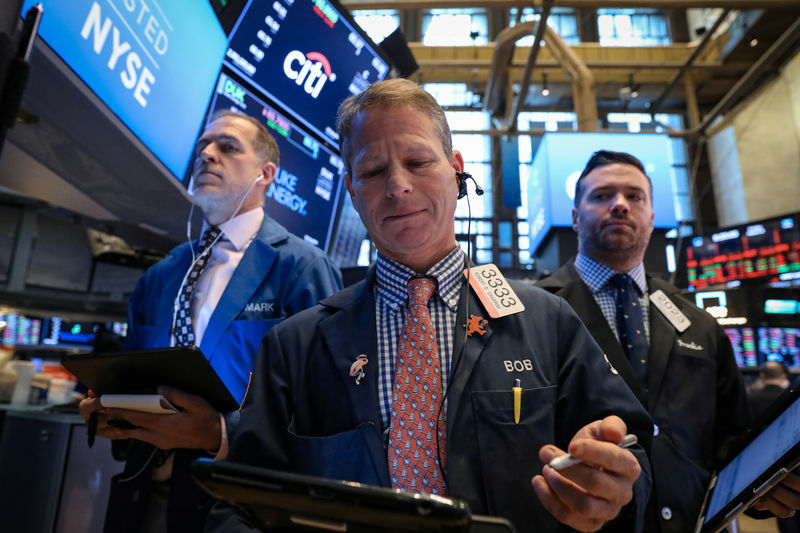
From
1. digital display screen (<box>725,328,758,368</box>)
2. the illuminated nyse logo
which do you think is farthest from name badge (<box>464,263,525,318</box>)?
digital display screen (<box>725,328,758,368</box>)

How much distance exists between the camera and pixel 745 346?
707 cm

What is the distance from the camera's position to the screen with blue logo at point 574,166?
430 centimetres

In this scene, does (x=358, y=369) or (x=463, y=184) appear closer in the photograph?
(x=358, y=369)

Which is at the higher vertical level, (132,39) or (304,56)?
(304,56)

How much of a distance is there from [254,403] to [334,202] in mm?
2831

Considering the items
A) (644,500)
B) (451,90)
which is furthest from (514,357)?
(451,90)

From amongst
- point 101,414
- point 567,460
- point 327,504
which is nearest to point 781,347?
point 567,460

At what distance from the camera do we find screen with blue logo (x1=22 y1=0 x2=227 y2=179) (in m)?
1.88

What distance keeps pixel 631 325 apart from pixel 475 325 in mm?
1168

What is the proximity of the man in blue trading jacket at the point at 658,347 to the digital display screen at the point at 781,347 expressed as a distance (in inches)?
230

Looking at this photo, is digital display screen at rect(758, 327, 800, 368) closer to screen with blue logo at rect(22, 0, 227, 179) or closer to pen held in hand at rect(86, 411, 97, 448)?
screen with blue logo at rect(22, 0, 227, 179)

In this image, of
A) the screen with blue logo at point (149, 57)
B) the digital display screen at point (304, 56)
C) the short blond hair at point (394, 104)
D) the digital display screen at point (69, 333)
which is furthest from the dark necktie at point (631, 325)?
the digital display screen at point (69, 333)

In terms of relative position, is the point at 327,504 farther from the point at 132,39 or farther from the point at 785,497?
the point at 132,39

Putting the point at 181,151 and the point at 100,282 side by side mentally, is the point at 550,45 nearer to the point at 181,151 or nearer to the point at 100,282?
the point at 181,151
